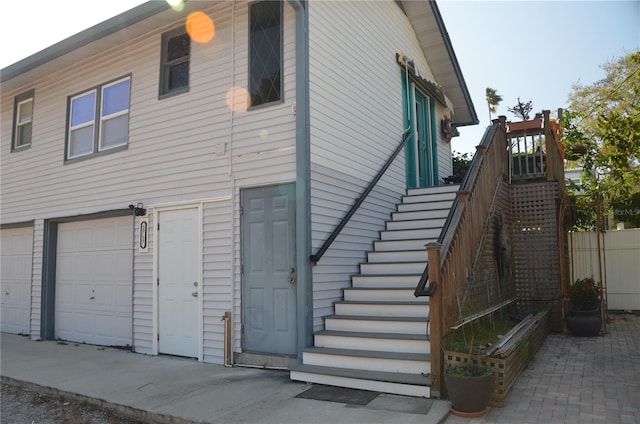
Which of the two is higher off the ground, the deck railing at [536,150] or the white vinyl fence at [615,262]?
the deck railing at [536,150]

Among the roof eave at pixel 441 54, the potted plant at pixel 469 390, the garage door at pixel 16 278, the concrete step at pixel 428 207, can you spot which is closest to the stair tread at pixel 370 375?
the potted plant at pixel 469 390

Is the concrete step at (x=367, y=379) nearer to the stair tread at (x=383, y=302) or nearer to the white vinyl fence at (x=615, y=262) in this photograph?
the stair tread at (x=383, y=302)

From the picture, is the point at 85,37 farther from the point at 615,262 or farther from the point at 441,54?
the point at 615,262

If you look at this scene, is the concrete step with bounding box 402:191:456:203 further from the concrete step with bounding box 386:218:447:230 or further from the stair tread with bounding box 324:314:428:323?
the stair tread with bounding box 324:314:428:323

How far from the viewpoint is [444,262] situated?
185 inches

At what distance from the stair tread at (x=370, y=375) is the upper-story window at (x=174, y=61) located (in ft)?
15.2

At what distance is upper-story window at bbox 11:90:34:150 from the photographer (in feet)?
32.9

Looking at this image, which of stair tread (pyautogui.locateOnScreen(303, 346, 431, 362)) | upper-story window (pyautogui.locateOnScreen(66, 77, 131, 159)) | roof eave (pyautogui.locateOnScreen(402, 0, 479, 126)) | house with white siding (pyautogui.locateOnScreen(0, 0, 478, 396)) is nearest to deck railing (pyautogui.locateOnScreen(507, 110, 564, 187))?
house with white siding (pyautogui.locateOnScreen(0, 0, 478, 396))

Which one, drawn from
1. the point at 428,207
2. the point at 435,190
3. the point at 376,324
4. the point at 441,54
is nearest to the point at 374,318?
the point at 376,324

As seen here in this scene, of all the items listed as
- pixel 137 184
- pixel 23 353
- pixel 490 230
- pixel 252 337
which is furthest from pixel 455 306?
pixel 23 353

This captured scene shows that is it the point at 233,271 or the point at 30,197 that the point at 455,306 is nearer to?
the point at 233,271

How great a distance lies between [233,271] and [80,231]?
14.2ft

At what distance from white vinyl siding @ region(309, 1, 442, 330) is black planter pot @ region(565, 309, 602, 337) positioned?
11.1 feet

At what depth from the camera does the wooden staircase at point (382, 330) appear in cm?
471
